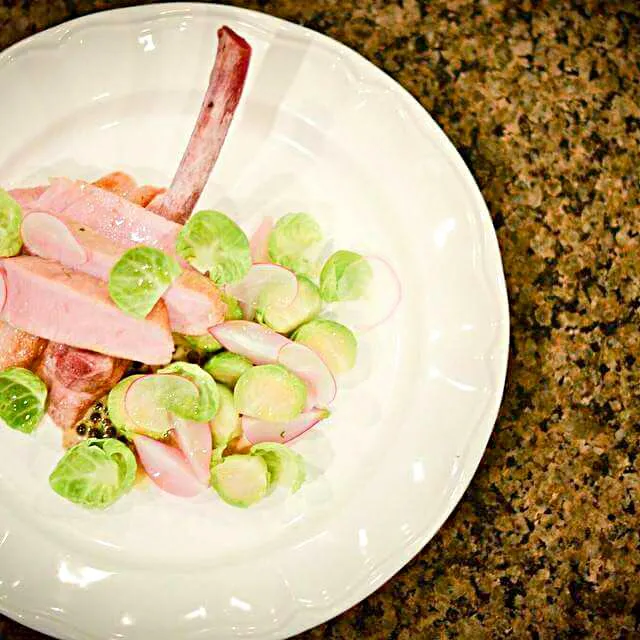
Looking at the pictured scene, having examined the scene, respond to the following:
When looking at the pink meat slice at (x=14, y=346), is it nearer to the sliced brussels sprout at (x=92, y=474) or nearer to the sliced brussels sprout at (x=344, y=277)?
the sliced brussels sprout at (x=92, y=474)

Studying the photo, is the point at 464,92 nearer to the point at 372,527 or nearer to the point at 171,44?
the point at 171,44

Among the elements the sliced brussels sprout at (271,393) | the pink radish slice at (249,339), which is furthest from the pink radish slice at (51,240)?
the sliced brussels sprout at (271,393)

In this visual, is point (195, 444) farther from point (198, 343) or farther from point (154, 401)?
point (198, 343)

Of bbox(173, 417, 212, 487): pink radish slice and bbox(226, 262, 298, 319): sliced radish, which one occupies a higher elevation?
bbox(226, 262, 298, 319): sliced radish

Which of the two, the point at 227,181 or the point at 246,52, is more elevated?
the point at 246,52

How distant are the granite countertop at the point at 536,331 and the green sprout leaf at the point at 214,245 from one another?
60cm

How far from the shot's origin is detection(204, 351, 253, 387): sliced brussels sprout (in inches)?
61.0

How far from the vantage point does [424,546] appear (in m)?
1.64

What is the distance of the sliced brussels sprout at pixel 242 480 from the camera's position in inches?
58.9

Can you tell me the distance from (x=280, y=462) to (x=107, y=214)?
26.9 inches

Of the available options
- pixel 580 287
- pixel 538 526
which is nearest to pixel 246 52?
pixel 580 287

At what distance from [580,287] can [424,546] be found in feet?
2.44

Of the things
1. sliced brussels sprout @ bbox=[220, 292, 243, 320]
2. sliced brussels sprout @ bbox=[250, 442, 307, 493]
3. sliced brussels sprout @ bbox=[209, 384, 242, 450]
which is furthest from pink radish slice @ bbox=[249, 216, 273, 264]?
sliced brussels sprout @ bbox=[250, 442, 307, 493]

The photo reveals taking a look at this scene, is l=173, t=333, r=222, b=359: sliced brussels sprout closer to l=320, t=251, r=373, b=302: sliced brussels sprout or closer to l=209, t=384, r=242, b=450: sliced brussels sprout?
l=209, t=384, r=242, b=450: sliced brussels sprout
